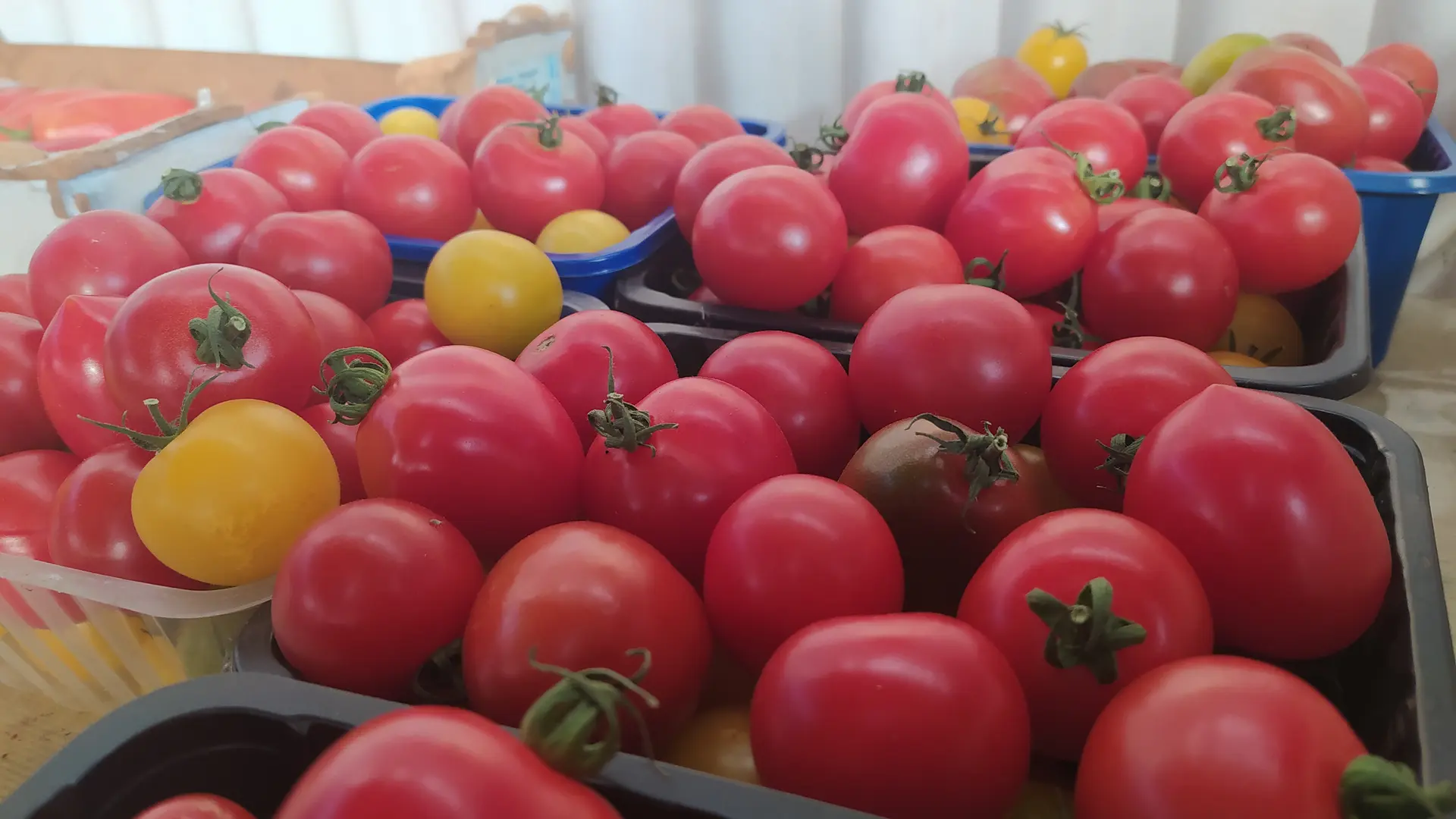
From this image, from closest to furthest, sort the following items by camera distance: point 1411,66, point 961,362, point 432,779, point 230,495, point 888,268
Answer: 1. point 432,779
2. point 230,495
3. point 961,362
4. point 888,268
5. point 1411,66

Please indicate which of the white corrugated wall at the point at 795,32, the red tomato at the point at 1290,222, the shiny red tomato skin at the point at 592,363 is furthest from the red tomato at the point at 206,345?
the white corrugated wall at the point at 795,32

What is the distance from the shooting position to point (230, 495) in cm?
57

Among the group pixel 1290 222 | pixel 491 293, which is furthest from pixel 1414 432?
pixel 491 293

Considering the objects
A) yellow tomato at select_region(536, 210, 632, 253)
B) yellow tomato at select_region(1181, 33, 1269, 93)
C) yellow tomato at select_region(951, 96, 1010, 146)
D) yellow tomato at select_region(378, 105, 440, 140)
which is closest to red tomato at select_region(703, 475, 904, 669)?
yellow tomato at select_region(536, 210, 632, 253)

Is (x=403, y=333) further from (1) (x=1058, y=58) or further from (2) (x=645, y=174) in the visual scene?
(1) (x=1058, y=58)

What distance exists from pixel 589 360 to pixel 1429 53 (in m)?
1.75

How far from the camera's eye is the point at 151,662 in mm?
640

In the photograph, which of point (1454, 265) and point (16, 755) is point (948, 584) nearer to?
point (16, 755)

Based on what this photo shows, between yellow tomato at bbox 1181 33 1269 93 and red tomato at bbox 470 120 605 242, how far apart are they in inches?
41.1

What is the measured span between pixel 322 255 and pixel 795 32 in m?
1.37

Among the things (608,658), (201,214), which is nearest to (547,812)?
(608,658)

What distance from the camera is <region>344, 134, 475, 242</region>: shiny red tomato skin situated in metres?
1.17

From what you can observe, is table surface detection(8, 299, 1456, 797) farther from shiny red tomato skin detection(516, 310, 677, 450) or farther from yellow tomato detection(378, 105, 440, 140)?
yellow tomato detection(378, 105, 440, 140)

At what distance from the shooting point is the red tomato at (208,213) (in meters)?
1.01
